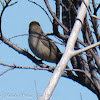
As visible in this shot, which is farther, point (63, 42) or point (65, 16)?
point (65, 16)

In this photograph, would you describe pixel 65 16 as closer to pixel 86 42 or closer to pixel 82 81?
pixel 86 42

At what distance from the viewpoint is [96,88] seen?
3100mm

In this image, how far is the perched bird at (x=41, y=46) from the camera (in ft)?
14.8

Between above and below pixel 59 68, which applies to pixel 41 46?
below

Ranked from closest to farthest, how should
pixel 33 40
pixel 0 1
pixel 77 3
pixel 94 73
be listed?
pixel 0 1 < pixel 94 73 < pixel 77 3 < pixel 33 40

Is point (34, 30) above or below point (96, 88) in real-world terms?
above

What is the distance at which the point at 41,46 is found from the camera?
4.70 metres

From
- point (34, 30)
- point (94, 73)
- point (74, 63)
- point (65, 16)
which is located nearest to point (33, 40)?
point (34, 30)

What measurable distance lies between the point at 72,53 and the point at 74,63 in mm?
1430

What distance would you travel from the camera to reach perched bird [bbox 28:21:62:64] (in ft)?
14.8

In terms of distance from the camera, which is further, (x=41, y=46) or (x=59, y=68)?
(x=41, y=46)

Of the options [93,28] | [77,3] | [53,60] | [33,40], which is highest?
[77,3]

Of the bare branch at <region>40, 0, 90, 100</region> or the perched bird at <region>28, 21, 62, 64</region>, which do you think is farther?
the perched bird at <region>28, 21, 62, 64</region>

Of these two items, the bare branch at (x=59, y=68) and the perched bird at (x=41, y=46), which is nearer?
the bare branch at (x=59, y=68)
